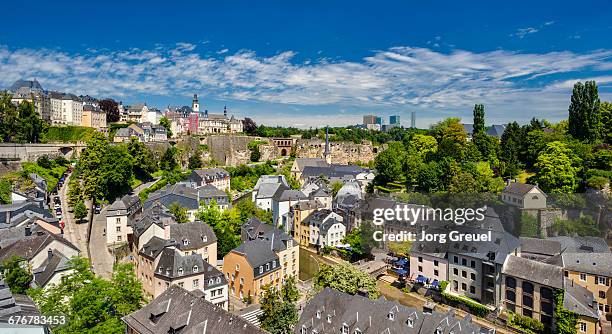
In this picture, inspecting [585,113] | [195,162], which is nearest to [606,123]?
[585,113]

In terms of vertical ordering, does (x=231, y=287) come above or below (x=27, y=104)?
below

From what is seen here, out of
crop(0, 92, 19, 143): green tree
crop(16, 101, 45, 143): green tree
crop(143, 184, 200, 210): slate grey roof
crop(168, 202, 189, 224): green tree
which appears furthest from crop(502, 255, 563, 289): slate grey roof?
crop(0, 92, 19, 143): green tree

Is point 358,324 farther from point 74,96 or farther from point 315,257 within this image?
point 74,96

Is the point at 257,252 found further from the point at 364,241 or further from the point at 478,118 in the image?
the point at 478,118

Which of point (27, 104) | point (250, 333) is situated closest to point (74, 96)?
point (27, 104)

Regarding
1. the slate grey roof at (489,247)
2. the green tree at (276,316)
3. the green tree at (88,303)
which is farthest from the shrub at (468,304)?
the green tree at (88,303)

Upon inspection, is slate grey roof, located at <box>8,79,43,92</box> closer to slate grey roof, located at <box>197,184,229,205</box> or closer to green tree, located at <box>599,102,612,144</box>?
slate grey roof, located at <box>197,184,229,205</box>

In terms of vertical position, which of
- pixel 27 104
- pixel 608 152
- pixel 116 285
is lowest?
pixel 116 285

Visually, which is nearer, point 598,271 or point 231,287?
point 598,271
